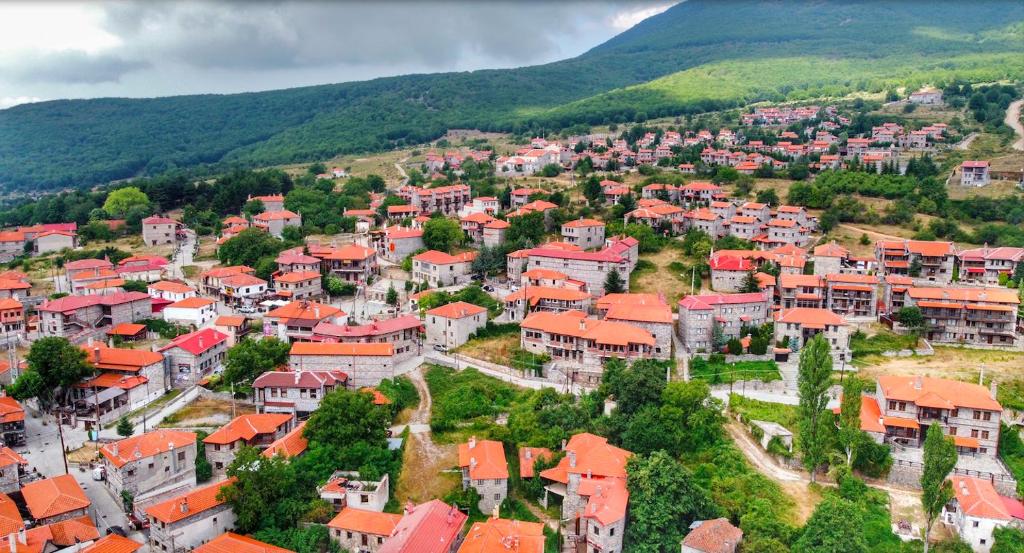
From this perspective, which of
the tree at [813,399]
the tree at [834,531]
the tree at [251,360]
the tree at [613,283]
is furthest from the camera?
the tree at [613,283]

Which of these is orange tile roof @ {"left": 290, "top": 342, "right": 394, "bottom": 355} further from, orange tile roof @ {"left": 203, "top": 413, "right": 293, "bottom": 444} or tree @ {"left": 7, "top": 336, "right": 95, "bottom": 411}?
tree @ {"left": 7, "top": 336, "right": 95, "bottom": 411}

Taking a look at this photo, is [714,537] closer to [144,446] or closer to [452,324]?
[452,324]

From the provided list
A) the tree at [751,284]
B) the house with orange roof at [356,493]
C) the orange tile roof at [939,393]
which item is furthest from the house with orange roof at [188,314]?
the orange tile roof at [939,393]

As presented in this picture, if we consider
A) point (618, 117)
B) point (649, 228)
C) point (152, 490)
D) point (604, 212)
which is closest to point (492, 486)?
point (152, 490)

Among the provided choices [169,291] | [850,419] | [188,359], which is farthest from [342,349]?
[850,419]

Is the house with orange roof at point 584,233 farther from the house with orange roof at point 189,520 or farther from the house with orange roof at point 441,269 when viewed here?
the house with orange roof at point 189,520

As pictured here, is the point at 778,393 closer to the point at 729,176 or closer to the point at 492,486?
the point at 492,486

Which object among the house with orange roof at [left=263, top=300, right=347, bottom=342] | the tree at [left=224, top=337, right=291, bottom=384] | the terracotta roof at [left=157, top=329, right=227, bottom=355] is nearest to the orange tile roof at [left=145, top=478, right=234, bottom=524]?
the tree at [left=224, top=337, right=291, bottom=384]
